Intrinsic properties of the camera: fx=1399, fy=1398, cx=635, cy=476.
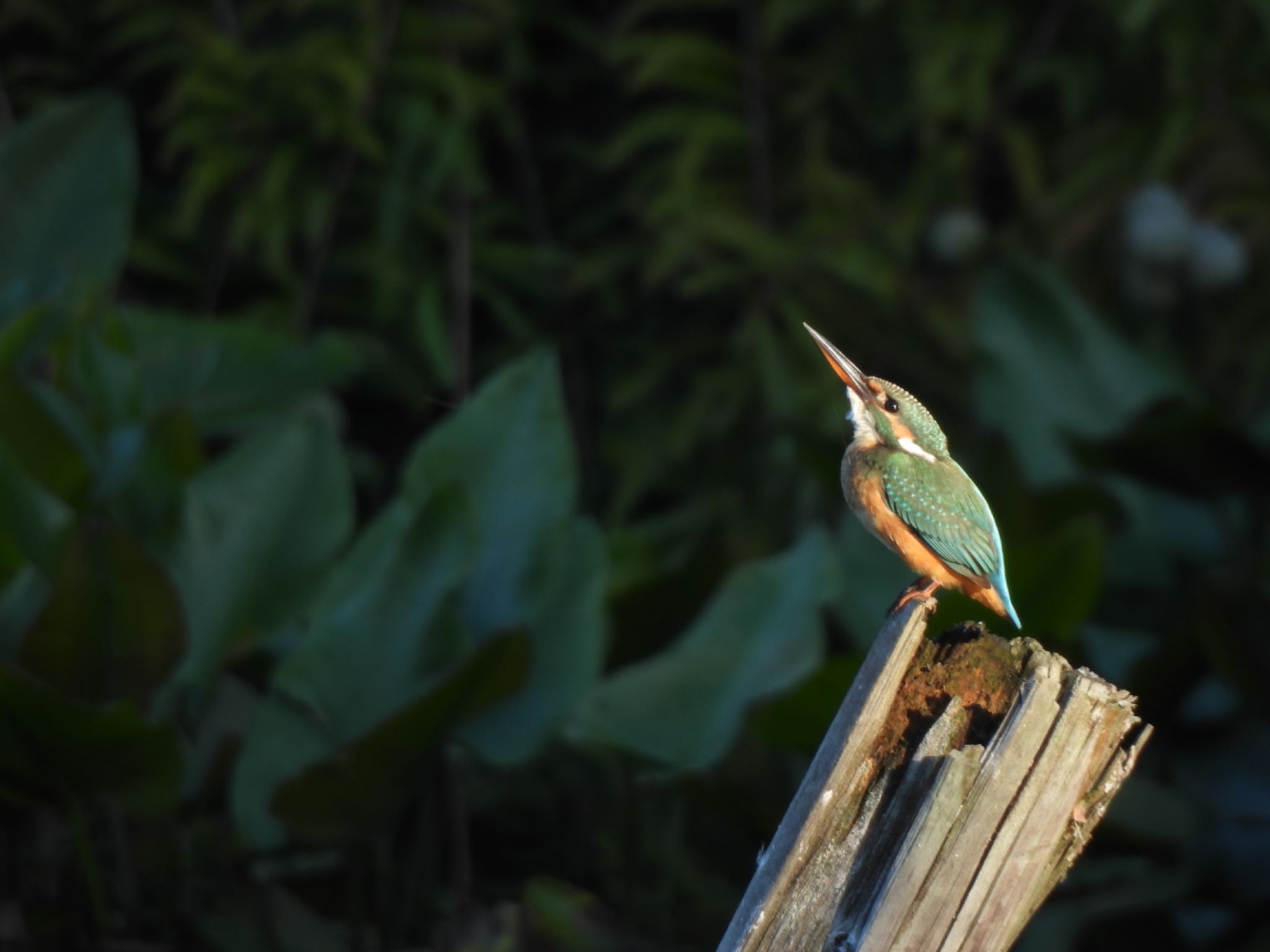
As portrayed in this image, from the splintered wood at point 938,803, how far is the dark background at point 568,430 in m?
0.81

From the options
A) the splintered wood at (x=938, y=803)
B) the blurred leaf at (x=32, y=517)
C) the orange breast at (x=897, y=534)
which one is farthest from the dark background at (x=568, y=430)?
the splintered wood at (x=938, y=803)

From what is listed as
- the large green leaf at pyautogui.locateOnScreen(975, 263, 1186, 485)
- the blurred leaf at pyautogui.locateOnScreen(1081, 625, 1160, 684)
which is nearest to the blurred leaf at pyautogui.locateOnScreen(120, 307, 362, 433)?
the large green leaf at pyautogui.locateOnScreen(975, 263, 1186, 485)

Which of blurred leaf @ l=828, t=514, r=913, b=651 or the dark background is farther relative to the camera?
blurred leaf @ l=828, t=514, r=913, b=651

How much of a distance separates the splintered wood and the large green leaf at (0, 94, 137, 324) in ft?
9.78

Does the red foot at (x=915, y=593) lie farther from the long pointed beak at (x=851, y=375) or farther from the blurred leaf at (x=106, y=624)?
the blurred leaf at (x=106, y=624)

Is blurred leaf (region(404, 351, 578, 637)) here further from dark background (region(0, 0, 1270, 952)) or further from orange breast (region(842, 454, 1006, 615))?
orange breast (region(842, 454, 1006, 615))

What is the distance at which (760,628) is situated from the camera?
2.96 meters

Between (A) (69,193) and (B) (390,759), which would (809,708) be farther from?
(A) (69,193)

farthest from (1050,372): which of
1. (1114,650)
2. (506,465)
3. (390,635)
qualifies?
(390,635)

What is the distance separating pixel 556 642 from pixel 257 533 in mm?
707

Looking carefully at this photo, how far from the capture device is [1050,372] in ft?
13.1

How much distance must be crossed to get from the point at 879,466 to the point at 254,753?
5.55ft

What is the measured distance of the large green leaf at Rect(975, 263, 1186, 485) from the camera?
387cm

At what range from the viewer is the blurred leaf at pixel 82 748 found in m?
2.38
